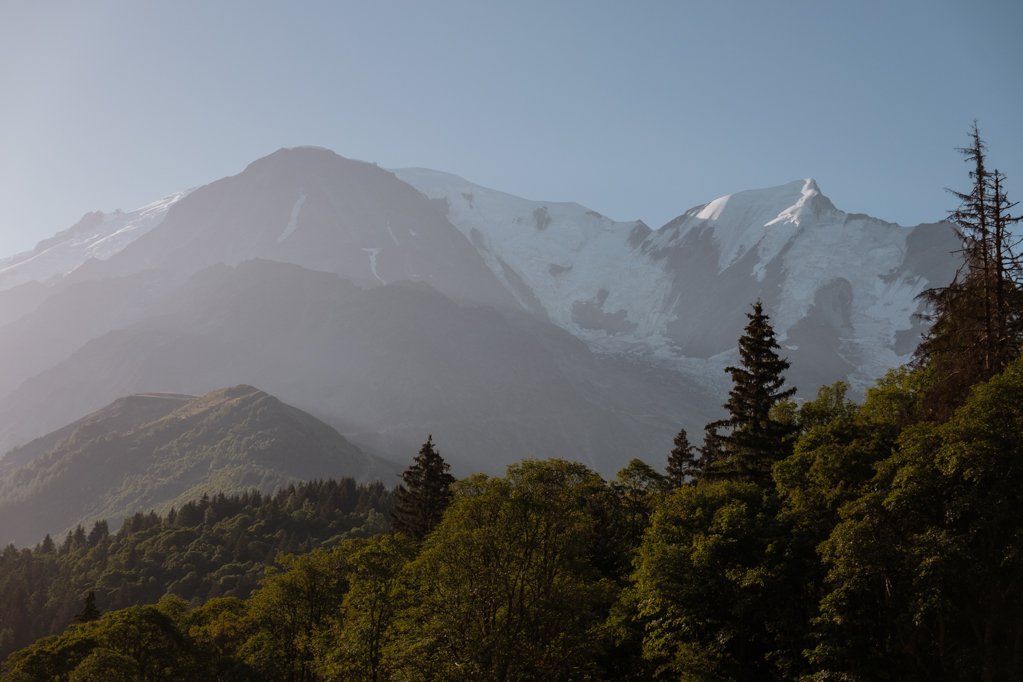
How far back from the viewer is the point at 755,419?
56.8 meters

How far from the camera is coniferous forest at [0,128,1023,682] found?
3447 cm

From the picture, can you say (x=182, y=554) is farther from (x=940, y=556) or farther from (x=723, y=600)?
(x=940, y=556)

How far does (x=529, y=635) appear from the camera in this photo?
41375mm

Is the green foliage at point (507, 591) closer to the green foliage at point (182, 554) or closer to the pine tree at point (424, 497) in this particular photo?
the pine tree at point (424, 497)

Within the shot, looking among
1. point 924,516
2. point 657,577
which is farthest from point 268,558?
point 924,516

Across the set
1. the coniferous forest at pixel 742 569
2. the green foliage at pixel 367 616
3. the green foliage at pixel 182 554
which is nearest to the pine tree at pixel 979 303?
the coniferous forest at pixel 742 569

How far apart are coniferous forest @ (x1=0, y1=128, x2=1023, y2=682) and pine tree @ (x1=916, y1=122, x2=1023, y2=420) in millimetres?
132

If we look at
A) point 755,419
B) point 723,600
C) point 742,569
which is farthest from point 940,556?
point 755,419

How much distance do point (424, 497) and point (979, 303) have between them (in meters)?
55.4

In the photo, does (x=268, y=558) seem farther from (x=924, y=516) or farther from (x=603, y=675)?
(x=924, y=516)

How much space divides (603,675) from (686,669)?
741 cm

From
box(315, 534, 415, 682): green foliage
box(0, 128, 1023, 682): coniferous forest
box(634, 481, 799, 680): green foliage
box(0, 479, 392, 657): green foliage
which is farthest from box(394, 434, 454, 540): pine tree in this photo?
box(0, 479, 392, 657): green foliage

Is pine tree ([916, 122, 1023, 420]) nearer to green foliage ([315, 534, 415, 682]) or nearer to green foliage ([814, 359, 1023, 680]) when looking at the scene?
green foliage ([814, 359, 1023, 680])

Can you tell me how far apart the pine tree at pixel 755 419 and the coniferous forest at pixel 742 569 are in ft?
0.52
